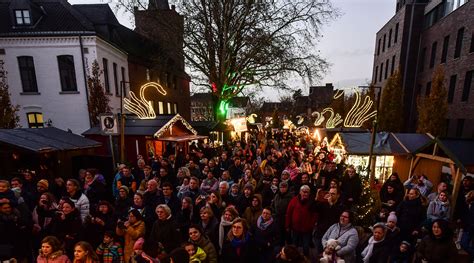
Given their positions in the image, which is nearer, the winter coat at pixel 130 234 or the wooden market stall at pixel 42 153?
the winter coat at pixel 130 234

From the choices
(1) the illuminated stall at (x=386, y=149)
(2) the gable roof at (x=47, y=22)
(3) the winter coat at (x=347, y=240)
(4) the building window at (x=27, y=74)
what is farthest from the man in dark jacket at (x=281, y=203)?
(4) the building window at (x=27, y=74)

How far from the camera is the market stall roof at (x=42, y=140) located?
22.6 feet

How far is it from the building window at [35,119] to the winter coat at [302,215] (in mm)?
18278

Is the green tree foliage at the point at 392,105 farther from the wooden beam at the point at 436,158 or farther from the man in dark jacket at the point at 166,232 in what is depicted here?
the man in dark jacket at the point at 166,232

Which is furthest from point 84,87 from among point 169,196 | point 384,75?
point 384,75

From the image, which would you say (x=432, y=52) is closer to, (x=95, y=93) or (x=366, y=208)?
(x=366, y=208)

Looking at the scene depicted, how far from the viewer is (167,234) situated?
4227mm

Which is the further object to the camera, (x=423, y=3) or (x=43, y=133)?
(x=423, y=3)

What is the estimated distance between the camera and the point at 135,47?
22.4m

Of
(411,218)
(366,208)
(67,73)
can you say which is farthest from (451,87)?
(67,73)

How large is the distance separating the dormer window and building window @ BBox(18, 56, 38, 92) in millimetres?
2146

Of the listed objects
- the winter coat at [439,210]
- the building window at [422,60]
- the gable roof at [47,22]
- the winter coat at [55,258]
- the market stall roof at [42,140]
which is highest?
the gable roof at [47,22]

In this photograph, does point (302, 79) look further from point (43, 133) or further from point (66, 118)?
point (66, 118)

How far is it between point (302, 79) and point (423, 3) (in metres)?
16.8
